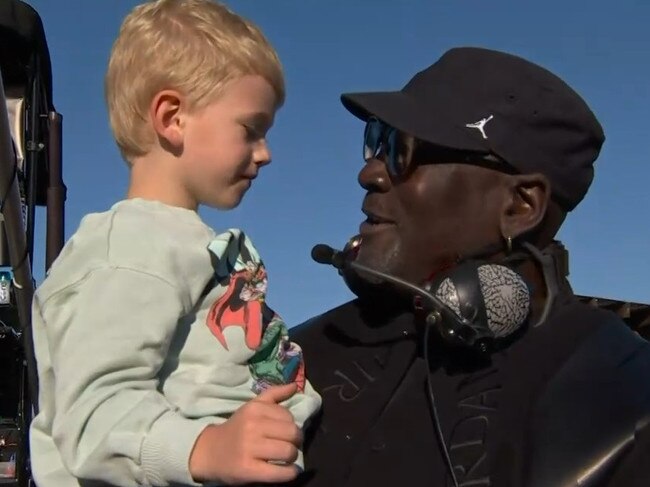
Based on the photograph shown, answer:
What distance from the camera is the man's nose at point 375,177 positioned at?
85.7 inches

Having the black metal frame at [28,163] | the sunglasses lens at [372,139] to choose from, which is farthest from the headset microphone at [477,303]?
the black metal frame at [28,163]

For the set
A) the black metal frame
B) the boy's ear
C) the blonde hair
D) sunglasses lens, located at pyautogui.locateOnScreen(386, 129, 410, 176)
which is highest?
the blonde hair

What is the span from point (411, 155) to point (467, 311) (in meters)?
0.36

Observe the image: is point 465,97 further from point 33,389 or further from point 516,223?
point 33,389

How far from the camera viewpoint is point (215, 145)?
1.72 m

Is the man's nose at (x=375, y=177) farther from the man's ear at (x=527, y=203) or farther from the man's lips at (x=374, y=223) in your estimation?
the man's ear at (x=527, y=203)

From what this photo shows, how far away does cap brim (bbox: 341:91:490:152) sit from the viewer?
2.11 meters

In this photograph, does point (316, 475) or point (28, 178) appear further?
point (28, 178)

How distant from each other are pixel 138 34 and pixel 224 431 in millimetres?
644

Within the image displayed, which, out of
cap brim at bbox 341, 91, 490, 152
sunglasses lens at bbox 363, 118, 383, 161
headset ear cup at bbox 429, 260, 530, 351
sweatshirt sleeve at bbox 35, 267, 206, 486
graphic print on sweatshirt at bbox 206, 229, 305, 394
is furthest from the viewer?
sunglasses lens at bbox 363, 118, 383, 161

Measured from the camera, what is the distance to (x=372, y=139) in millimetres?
2270

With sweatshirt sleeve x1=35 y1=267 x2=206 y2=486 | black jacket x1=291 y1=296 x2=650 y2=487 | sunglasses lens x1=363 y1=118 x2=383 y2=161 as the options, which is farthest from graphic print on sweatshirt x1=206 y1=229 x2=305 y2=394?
sunglasses lens x1=363 y1=118 x2=383 y2=161

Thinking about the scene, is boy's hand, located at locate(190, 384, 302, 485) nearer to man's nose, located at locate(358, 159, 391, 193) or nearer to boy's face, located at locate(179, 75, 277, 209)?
boy's face, located at locate(179, 75, 277, 209)

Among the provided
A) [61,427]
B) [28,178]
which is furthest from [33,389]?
[61,427]
